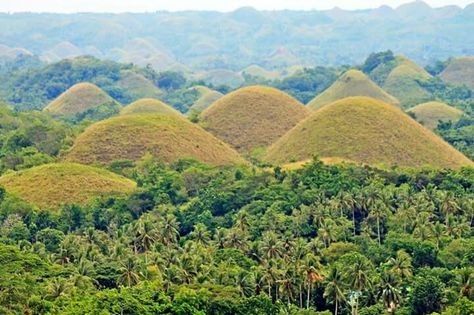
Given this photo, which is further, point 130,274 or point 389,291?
point 130,274

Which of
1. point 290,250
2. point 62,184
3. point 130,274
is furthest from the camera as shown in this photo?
point 62,184

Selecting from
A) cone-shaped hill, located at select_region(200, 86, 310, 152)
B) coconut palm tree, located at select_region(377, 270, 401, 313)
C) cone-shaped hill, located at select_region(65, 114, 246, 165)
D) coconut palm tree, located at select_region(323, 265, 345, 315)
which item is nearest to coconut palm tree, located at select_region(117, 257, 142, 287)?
coconut palm tree, located at select_region(323, 265, 345, 315)

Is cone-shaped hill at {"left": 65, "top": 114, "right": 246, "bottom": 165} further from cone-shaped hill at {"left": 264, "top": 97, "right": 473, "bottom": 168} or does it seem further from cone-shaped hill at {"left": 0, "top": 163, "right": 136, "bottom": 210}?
cone-shaped hill at {"left": 0, "top": 163, "right": 136, "bottom": 210}

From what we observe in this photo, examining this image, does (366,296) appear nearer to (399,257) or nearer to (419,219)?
(399,257)

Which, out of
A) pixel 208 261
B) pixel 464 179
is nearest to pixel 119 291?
pixel 208 261

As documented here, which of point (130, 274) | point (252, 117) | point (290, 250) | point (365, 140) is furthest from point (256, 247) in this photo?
point (252, 117)

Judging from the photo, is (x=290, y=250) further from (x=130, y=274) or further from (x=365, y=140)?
(x=365, y=140)
